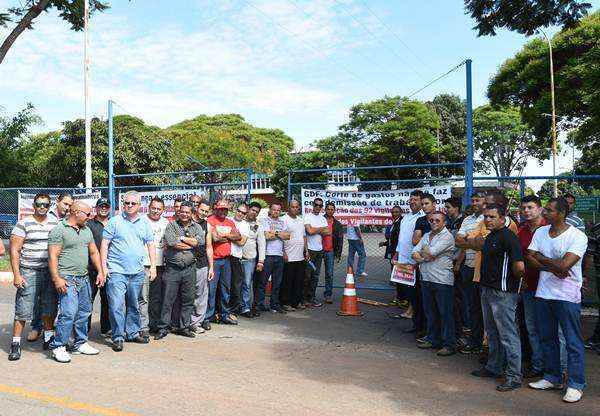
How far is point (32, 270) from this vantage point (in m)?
5.94

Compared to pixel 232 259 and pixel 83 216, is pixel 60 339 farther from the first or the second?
pixel 232 259

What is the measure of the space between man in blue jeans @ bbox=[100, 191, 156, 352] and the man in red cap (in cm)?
116

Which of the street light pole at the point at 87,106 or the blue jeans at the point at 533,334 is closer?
the blue jeans at the point at 533,334

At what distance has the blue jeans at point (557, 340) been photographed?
4.66 metres

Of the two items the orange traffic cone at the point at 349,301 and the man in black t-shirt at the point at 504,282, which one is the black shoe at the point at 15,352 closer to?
the orange traffic cone at the point at 349,301

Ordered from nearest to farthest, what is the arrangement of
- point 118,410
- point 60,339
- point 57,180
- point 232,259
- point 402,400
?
point 118,410 < point 402,400 < point 60,339 < point 232,259 < point 57,180

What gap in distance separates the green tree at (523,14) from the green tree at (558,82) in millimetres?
12685

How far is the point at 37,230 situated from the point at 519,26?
7460 millimetres

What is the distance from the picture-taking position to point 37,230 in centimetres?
599

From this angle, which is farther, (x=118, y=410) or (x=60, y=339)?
(x=60, y=339)

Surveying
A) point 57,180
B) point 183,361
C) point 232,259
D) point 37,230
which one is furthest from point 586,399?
point 57,180

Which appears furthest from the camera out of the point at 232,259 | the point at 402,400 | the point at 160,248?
the point at 232,259

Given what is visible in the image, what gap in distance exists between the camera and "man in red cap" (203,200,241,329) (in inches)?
294

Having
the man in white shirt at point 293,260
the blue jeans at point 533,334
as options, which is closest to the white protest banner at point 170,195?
the man in white shirt at point 293,260
